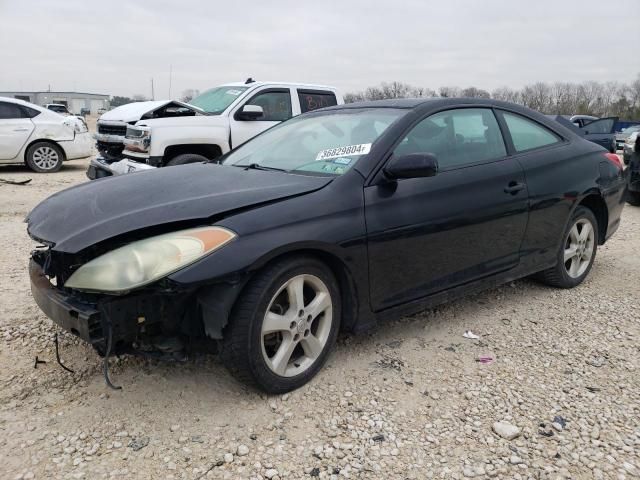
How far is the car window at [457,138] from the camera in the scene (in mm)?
3244

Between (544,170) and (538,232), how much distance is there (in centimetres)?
46

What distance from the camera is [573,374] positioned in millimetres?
2965

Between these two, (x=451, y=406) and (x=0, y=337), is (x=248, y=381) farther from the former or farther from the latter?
(x=0, y=337)

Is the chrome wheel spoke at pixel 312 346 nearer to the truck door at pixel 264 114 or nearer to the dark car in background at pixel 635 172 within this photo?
the truck door at pixel 264 114

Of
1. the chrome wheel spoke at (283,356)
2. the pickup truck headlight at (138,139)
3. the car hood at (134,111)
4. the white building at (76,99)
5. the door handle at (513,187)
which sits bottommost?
the chrome wheel spoke at (283,356)

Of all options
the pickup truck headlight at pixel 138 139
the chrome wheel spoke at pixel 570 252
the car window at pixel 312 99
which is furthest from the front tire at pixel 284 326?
the car window at pixel 312 99

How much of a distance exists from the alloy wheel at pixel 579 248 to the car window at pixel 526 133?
0.73 metres

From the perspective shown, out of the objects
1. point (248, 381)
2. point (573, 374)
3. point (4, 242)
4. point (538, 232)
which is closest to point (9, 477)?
point (248, 381)

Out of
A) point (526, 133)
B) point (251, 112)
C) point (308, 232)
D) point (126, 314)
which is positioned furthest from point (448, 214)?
point (251, 112)

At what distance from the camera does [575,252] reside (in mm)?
4324

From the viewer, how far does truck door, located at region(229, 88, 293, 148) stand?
25.0ft

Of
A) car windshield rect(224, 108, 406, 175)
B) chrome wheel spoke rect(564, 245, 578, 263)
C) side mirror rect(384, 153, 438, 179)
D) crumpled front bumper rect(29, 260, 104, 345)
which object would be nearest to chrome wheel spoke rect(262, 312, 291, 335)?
crumpled front bumper rect(29, 260, 104, 345)

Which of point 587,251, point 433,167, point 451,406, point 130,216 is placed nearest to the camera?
point 130,216

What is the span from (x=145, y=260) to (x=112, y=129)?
264 inches
